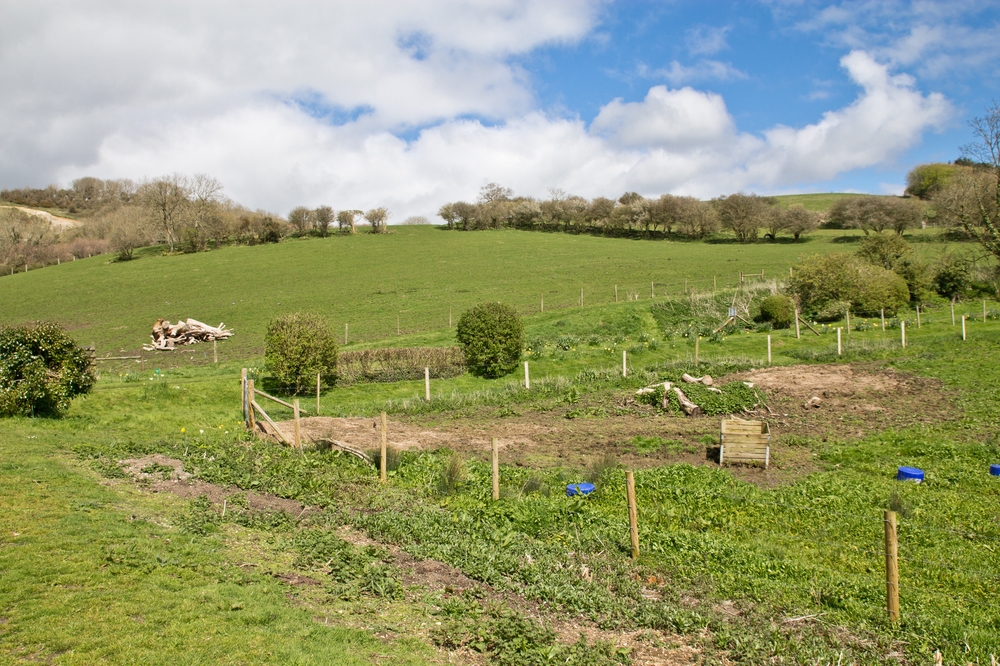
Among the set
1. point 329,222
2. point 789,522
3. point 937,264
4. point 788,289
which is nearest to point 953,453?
point 789,522

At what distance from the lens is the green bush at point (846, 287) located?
35.4 m

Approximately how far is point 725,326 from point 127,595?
106 feet

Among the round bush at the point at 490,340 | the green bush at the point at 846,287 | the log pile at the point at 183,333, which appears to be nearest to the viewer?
the round bush at the point at 490,340

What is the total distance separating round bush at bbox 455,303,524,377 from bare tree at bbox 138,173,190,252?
6297 centimetres

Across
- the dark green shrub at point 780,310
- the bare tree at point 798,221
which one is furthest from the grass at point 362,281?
the dark green shrub at point 780,310

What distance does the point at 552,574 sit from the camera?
7.97 m

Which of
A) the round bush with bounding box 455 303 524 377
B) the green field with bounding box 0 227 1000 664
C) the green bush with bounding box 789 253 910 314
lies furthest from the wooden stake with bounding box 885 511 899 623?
the green bush with bounding box 789 253 910 314

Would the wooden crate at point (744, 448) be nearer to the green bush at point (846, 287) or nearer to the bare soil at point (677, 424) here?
the bare soil at point (677, 424)

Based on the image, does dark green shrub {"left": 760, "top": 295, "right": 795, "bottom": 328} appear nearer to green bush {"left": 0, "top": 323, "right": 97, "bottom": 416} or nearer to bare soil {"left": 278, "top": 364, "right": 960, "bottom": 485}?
bare soil {"left": 278, "top": 364, "right": 960, "bottom": 485}

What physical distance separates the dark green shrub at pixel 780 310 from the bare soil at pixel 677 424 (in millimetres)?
12379

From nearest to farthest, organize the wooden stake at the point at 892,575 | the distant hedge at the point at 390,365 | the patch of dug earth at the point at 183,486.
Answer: the wooden stake at the point at 892,575
the patch of dug earth at the point at 183,486
the distant hedge at the point at 390,365

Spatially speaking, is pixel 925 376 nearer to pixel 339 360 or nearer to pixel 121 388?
pixel 339 360

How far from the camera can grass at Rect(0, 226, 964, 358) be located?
41.6 metres

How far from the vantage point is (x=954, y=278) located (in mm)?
40000
